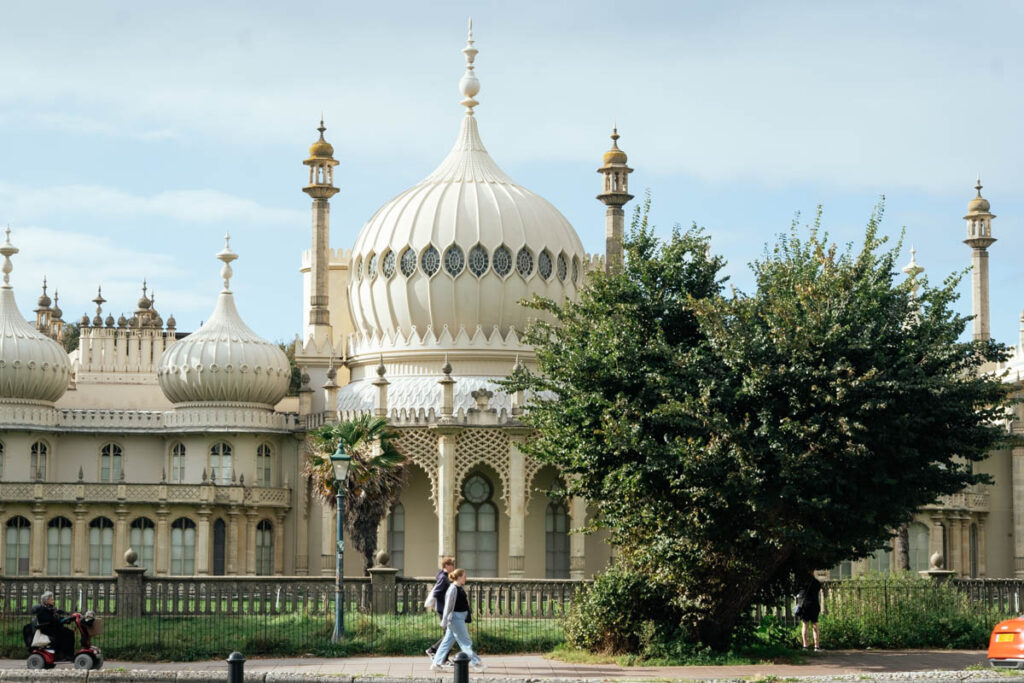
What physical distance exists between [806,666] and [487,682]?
6.88 metres

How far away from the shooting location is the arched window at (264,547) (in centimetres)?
4839

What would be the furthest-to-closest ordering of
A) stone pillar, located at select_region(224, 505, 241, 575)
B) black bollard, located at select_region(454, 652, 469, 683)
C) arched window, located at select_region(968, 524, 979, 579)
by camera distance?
arched window, located at select_region(968, 524, 979, 579) < stone pillar, located at select_region(224, 505, 241, 575) < black bollard, located at select_region(454, 652, 469, 683)

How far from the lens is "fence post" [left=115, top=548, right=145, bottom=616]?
2972 cm

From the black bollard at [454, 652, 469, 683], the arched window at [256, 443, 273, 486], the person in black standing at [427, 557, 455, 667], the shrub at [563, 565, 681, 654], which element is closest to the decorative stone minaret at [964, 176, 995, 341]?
the arched window at [256, 443, 273, 486]

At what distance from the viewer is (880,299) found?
26891mm

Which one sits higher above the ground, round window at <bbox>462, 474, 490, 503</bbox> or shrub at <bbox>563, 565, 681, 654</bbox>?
round window at <bbox>462, 474, 490, 503</bbox>

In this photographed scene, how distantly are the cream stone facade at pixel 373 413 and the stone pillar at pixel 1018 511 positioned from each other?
0.07 meters

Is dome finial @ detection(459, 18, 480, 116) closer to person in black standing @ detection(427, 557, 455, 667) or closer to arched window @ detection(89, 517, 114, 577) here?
arched window @ detection(89, 517, 114, 577)

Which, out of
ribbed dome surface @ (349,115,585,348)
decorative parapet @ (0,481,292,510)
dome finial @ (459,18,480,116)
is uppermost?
dome finial @ (459,18,480,116)

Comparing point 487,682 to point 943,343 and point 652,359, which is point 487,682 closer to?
point 652,359

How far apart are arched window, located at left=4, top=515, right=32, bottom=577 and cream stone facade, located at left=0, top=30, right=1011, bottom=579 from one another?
0.13 ft

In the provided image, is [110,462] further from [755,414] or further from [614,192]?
[755,414]

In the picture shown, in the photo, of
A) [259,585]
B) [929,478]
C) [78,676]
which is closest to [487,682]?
[78,676]

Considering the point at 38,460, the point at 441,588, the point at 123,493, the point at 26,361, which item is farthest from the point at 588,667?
the point at 26,361
